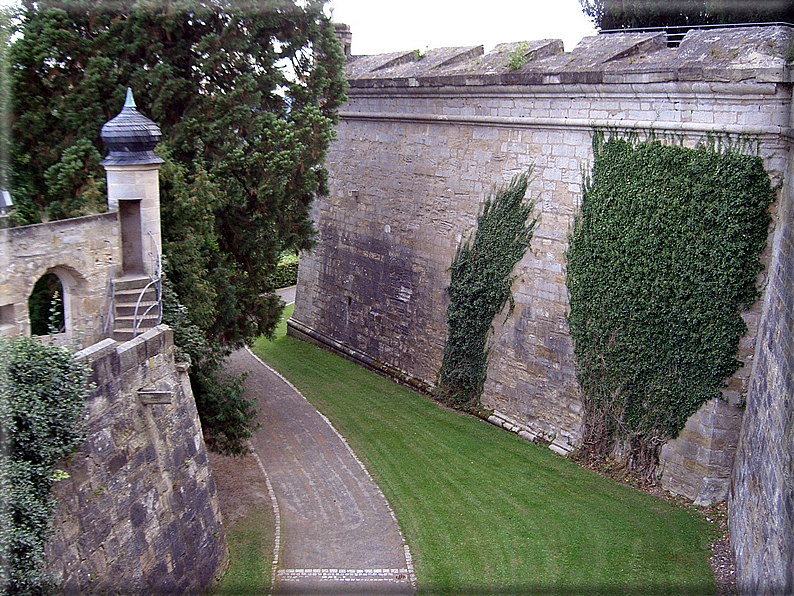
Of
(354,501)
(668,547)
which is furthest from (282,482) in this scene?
(668,547)

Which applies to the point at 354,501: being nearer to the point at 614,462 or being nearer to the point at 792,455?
the point at 614,462

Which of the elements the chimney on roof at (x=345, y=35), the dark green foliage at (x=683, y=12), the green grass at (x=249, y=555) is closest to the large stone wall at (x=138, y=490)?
the green grass at (x=249, y=555)

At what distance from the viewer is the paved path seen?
389 inches

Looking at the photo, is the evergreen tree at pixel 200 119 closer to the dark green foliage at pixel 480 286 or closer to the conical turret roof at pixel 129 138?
the conical turret roof at pixel 129 138

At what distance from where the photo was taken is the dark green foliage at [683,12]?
16.4 metres

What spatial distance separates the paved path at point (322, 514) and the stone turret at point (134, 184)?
413 centimetres

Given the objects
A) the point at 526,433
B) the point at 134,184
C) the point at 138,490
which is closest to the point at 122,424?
the point at 138,490

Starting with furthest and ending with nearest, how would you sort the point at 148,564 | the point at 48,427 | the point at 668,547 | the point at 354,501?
the point at 354,501 < the point at 668,547 < the point at 148,564 < the point at 48,427

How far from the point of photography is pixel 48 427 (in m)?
6.75

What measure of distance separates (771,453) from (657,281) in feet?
12.0

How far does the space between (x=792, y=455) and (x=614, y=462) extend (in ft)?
17.3

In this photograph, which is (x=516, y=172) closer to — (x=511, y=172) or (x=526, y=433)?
(x=511, y=172)

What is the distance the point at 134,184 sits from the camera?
9516 mm

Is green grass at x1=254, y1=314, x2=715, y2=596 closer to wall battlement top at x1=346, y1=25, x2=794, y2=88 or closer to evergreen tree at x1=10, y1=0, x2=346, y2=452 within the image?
evergreen tree at x1=10, y1=0, x2=346, y2=452
